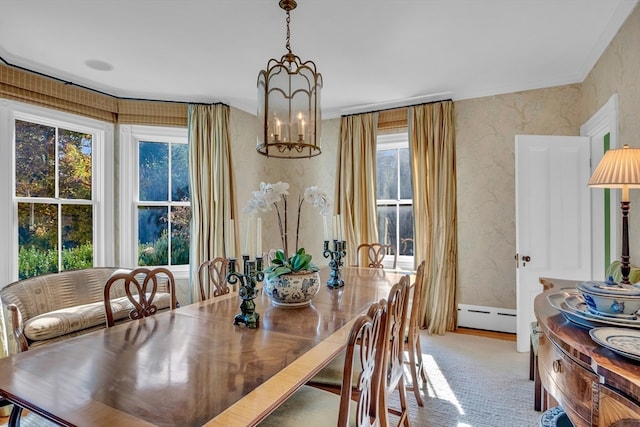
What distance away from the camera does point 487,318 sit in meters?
3.67

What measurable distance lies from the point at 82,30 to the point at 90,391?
8.21 ft

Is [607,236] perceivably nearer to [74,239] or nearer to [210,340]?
[210,340]

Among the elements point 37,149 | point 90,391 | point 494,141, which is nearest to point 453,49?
point 494,141

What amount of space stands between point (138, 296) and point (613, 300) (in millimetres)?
3137

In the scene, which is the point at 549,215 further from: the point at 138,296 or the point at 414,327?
the point at 138,296

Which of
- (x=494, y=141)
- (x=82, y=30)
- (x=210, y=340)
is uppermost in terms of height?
(x=82, y=30)

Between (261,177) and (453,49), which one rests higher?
(453,49)

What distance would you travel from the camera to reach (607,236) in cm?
339

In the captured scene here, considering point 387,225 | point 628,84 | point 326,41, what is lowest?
point 387,225

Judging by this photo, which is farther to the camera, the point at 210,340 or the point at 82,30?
the point at 82,30

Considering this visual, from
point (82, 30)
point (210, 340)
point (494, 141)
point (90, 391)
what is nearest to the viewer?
point (90, 391)

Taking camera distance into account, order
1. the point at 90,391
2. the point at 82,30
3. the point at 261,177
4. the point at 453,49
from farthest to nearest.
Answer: the point at 261,177 < the point at 453,49 < the point at 82,30 < the point at 90,391

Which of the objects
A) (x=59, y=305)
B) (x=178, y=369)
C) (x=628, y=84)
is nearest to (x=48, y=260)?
(x=59, y=305)

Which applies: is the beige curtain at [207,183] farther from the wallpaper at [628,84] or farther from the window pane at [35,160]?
the wallpaper at [628,84]
